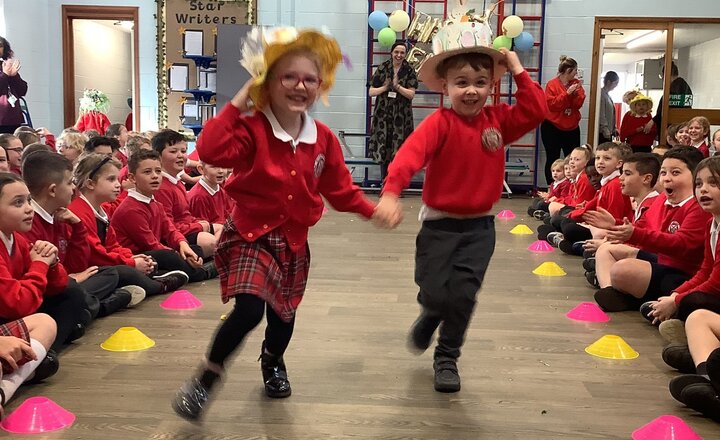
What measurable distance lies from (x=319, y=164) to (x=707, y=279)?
5.96ft

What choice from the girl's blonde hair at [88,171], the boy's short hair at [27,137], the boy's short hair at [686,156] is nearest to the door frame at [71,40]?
the boy's short hair at [27,137]

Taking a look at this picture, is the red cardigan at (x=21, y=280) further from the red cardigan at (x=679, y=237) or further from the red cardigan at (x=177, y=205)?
the red cardigan at (x=679, y=237)

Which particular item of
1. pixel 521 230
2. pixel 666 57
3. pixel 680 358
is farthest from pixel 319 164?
pixel 666 57

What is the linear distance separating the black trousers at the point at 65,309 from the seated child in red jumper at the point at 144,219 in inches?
42.5

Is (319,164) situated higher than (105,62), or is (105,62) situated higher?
(105,62)

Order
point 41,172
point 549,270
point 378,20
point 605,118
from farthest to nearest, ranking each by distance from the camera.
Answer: point 605,118
point 378,20
point 549,270
point 41,172

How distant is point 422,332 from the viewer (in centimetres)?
284

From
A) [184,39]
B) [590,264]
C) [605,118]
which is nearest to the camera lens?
[590,264]

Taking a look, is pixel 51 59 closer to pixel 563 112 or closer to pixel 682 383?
pixel 563 112

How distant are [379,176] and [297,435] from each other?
26.4 feet

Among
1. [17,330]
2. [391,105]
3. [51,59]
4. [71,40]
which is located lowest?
[17,330]

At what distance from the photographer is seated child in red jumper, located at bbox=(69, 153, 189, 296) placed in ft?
12.3

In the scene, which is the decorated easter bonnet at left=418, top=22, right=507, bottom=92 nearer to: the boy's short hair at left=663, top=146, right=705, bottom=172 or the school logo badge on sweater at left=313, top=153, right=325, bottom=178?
the school logo badge on sweater at left=313, top=153, right=325, bottom=178

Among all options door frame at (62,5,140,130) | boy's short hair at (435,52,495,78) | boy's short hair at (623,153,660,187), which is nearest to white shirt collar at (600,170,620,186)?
boy's short hair at (623,153,660,187)
